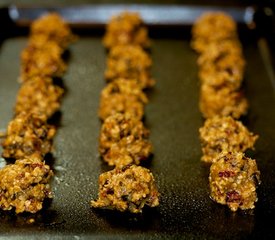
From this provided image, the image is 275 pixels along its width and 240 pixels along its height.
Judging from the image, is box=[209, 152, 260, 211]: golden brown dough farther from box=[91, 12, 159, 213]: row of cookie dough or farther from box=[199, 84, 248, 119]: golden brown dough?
box=[199, 84, 248, 119]: golden brown dough

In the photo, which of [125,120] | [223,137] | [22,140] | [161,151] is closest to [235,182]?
[223,137]

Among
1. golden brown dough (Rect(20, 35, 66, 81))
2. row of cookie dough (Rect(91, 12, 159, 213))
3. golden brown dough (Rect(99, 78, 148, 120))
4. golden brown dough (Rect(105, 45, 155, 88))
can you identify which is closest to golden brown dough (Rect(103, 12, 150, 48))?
row of cookie dough (Rect(91, 12, 159, 213))

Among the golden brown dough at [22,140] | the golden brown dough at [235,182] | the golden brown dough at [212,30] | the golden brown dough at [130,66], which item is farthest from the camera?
the golden brown dough at [212,30]

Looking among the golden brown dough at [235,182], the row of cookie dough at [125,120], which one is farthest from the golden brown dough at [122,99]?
the golden brown dough at [235,182]

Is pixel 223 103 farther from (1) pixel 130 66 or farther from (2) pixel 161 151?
(1) pixel 130 66

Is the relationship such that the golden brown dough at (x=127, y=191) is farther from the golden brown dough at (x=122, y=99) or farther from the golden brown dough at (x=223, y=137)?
the golden brown dough at (x=122, y=99)
